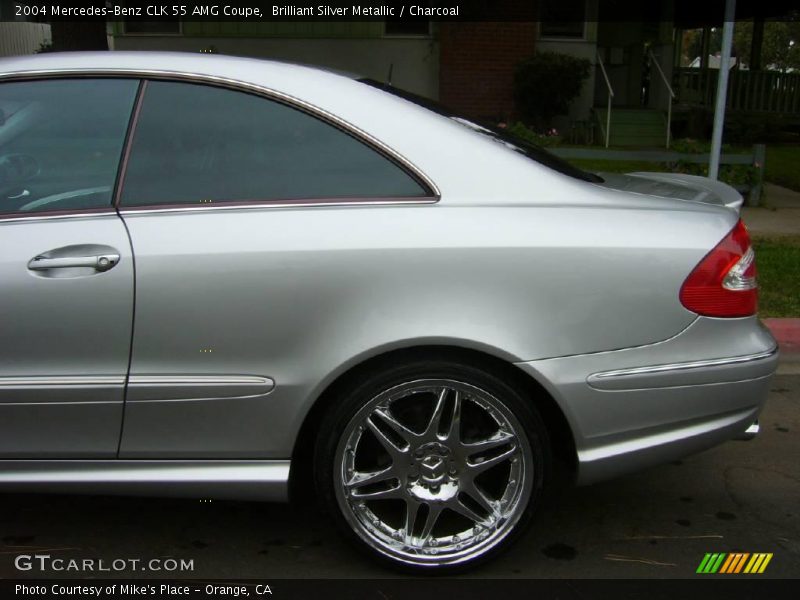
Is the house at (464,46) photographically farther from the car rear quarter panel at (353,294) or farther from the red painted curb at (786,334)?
the car rear quarter panel at (353,294)

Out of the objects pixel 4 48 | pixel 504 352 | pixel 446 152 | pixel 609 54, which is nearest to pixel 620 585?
pixel 504 352

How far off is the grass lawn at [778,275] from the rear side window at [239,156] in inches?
152

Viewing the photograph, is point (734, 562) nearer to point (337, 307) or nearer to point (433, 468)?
point (433, 468)

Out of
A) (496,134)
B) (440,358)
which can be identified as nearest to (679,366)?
(440,358)

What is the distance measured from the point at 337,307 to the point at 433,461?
61 centimetres

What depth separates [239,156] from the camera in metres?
2.85

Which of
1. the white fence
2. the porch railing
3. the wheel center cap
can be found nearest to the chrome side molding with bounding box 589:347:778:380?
the wheel center cap

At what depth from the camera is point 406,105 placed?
2895 mm

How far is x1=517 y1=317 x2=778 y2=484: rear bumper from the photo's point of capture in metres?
2.73

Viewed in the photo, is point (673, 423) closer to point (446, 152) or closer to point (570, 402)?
point (570, 402)

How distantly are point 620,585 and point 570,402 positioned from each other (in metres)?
0.67

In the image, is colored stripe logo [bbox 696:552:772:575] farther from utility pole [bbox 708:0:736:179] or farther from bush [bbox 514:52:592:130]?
bush [bbox 514:52:592:130]

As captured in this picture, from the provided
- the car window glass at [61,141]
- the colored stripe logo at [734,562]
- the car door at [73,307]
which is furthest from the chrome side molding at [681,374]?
the car window glass at [61,141]

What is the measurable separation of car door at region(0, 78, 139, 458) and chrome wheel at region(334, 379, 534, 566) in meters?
0.78
